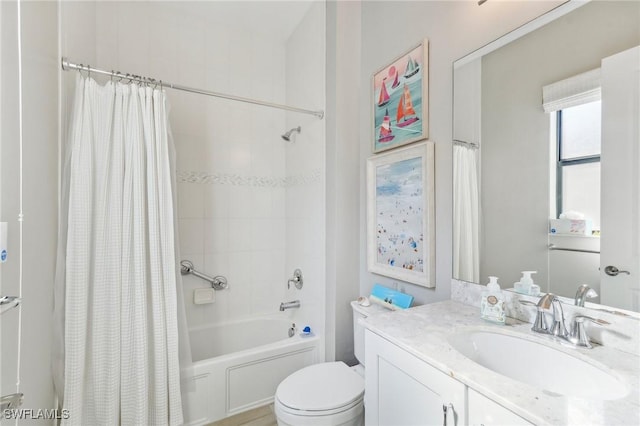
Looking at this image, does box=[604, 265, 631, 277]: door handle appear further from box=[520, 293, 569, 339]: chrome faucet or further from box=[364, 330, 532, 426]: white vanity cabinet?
box=[364, 330, 532, 426]: white vanity cabinet

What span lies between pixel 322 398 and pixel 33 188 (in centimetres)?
140

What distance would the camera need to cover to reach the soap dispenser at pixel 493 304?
96 centimetres

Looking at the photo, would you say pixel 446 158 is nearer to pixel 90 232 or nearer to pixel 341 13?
pixel 341 13

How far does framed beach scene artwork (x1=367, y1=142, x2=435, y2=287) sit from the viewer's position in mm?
1366

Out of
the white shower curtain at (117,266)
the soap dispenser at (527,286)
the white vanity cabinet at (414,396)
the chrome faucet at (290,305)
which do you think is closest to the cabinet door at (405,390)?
the white vanity cabinet at (414,396)

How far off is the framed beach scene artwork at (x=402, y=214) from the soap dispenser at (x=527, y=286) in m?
0.38

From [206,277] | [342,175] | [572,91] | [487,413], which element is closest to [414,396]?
[487,413]

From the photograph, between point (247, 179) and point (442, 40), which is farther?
point (247, 179)

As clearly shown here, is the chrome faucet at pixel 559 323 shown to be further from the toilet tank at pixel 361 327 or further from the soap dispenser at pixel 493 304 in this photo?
the toilet tank at pixel 361 327

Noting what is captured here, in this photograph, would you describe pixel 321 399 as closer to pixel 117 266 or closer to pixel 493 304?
pixel 493 304

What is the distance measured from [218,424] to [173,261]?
3.34 ft

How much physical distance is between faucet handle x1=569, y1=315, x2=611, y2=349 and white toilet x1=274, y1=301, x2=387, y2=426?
828 mm

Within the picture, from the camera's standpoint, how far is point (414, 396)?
79 centimetres

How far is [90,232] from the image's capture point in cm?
133
